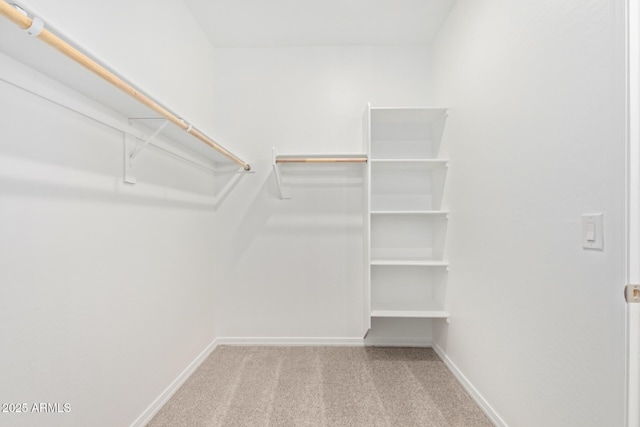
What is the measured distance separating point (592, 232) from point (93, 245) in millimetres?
1831

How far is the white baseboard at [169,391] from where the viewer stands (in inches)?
68.4

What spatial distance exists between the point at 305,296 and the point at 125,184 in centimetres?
170

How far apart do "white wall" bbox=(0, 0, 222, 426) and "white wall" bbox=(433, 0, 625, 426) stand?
1554mm

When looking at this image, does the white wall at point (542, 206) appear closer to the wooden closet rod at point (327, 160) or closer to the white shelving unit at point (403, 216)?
the white shelving unit at point (403, 216)

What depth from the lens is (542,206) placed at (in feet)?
4.49

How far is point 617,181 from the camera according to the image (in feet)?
3.33

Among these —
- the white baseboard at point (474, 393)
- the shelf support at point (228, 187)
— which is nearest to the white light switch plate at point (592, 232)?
the white baseboard at point (474, 393)

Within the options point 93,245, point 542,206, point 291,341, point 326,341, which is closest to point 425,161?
point 542,206

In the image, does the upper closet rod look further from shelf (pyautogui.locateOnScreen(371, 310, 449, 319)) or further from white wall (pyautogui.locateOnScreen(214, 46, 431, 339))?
shelf (pyautogui.locateOnScreen(371, 310, 449, 319))

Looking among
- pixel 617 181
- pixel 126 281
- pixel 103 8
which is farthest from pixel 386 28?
pixel 126 281

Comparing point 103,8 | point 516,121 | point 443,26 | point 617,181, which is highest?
point 443,26

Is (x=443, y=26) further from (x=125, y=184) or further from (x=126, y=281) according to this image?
(x=126, y=281)

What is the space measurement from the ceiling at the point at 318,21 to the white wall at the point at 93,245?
1.13 feet

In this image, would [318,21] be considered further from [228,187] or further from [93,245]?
[93,245]
